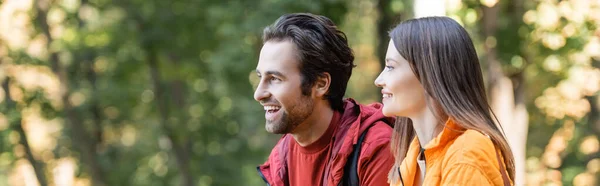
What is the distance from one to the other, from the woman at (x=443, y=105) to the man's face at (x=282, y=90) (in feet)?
2.67

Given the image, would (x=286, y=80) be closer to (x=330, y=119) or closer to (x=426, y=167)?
(x=330, y=119)

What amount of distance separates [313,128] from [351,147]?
11.9 inches

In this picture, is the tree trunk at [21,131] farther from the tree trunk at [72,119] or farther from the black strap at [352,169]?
the black strap at [352,169]

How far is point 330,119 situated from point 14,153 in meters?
14.3

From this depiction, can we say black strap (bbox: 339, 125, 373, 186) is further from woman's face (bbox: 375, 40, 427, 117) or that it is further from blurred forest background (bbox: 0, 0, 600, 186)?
blurred forest background (bbox: 0, 0, 600, 186)

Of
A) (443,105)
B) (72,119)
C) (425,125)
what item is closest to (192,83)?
(72,119)

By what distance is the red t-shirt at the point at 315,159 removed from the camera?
402 centimetres

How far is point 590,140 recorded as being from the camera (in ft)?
46.8

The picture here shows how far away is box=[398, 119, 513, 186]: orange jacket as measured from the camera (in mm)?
2816

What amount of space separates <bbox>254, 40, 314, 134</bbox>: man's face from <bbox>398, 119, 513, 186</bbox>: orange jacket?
1.01m

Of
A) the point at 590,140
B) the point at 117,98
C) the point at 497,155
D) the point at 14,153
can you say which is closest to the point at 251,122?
the point at 117,98

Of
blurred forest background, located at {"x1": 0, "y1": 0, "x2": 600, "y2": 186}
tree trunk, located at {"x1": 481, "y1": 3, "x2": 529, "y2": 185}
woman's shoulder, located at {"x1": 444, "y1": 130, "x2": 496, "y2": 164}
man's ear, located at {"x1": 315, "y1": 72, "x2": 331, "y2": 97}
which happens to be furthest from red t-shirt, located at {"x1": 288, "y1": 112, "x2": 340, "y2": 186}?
tree trunk, located at {"x1": 481, "y1": 3, "x2": 529, "y2": 185}

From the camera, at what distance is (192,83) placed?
64.8 ft

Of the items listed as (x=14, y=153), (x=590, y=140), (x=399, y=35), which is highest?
(x=399, y=35)
